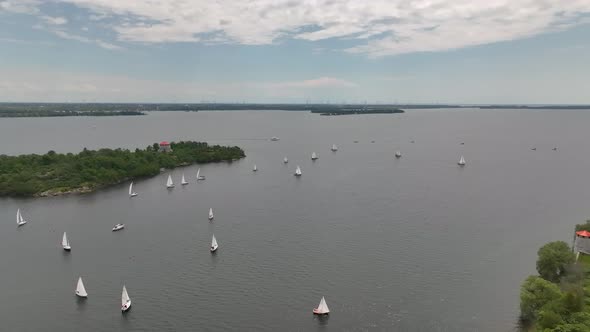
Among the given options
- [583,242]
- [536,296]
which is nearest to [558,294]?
[536,296]

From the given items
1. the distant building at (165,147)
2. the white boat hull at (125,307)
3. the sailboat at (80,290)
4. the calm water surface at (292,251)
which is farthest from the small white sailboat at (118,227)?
the distant building at (165,147)

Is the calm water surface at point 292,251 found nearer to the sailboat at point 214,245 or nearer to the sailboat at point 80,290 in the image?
the sailboat at point 80,290

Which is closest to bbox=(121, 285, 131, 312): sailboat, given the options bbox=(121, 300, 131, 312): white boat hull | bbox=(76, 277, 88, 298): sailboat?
bbox=(121, 300, 131, 312): white boat hull

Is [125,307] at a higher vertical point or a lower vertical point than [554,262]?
lower

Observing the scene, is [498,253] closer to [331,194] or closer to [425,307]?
[425,307]

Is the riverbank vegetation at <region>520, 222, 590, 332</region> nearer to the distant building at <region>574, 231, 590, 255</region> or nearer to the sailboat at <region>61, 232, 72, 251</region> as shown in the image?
the distant building at <region>574, 231, 590, 255</region>

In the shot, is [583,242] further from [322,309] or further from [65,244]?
[65,244]
